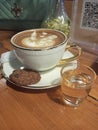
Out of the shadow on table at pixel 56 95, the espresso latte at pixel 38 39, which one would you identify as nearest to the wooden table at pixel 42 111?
the shadow on table at pixel 56 95

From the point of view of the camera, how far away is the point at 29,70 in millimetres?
565

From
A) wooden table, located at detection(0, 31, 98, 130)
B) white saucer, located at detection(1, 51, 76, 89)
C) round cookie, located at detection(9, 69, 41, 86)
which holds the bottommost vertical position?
wooden table, located at detection(0, 31, 98, 130)

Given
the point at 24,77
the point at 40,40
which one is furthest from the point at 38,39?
the point at 24,77

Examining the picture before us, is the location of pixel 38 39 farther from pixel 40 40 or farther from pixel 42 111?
pixel 42 111

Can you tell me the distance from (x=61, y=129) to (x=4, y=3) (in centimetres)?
61

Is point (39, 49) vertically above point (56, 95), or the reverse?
point (39, 49)

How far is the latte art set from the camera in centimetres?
56

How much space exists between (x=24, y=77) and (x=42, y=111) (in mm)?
105

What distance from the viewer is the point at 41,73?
58cm

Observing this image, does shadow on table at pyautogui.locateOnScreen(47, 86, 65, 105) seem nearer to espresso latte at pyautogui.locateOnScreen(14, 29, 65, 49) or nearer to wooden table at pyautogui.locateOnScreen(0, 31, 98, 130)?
wooden table at pyautogui.locateOnScreen(0, 31, 98, 130)

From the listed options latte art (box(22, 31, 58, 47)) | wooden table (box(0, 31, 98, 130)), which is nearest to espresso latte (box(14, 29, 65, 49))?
latte art (box(22, 31, 58, 47))

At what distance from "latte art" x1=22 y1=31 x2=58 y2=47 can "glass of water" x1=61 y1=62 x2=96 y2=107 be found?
80mm

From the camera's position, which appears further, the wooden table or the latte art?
the latte art

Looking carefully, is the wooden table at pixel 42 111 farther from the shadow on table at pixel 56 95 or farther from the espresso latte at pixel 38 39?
the espresso latte at pixel 38 39
